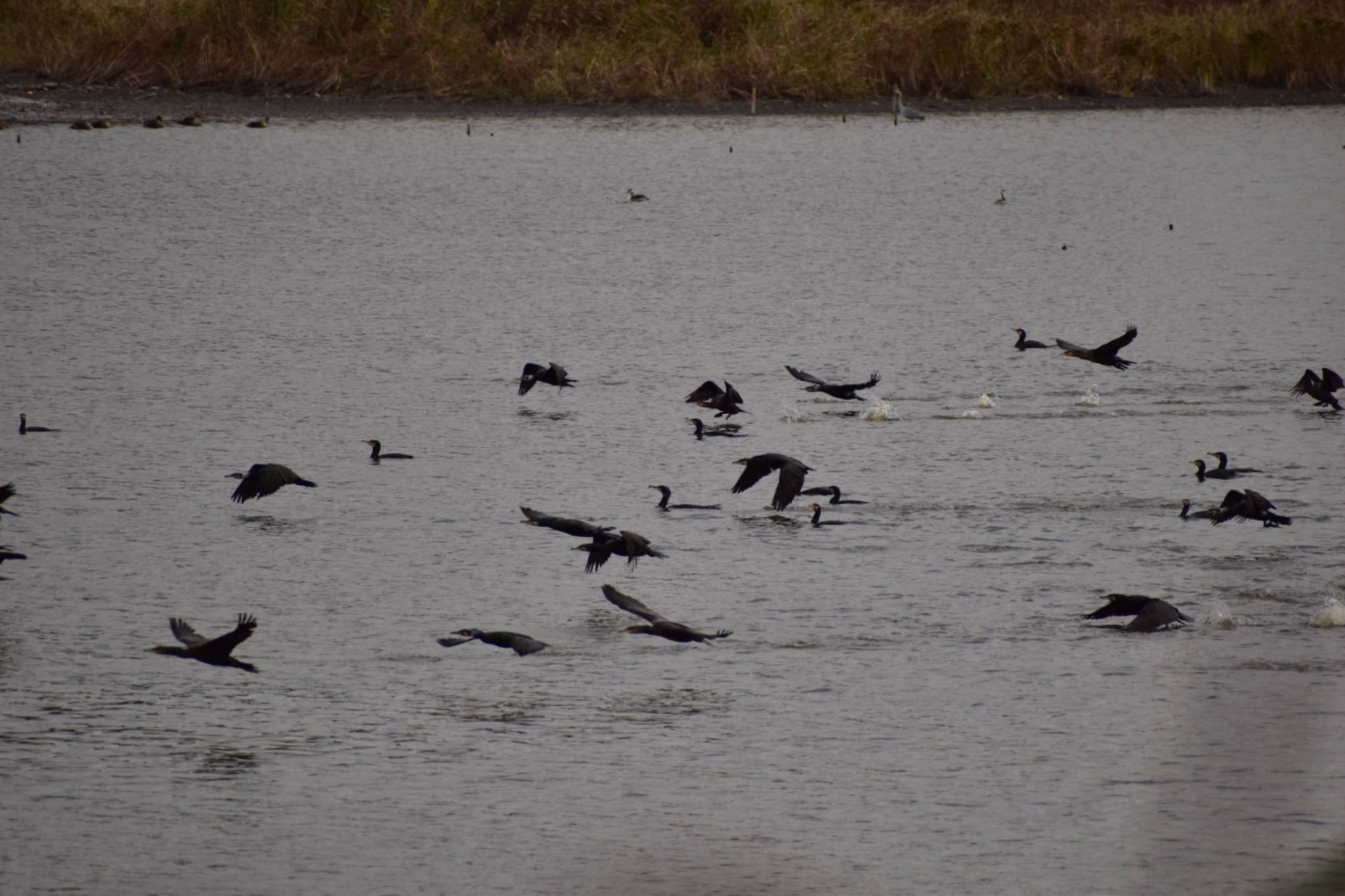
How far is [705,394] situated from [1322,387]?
3.91m

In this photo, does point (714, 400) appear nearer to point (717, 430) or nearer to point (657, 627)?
point (717, 430)

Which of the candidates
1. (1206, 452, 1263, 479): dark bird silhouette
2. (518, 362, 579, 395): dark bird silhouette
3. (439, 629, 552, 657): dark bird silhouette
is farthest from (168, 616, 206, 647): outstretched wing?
(1206, 452, 1263, 479): dark bird silhouette

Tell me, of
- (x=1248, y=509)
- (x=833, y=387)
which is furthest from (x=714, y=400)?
(x=1248, y=509)

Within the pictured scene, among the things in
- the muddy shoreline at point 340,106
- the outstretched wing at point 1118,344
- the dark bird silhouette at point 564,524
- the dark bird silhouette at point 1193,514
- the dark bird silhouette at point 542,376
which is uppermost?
the muddy shoreline at point 340,106

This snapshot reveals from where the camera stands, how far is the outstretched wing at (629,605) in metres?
7.80

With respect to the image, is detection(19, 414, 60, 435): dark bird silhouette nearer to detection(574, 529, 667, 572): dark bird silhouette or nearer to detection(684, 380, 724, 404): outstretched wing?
detection(684, 380, 724, 404): outstretched wing

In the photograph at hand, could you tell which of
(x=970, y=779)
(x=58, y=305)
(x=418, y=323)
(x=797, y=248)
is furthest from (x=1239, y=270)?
(x=970, y=779)

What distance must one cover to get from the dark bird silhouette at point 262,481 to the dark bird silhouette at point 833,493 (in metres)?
2.62

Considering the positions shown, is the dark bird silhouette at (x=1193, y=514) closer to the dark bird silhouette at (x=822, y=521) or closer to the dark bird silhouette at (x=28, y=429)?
the dark bird silhouette at (x=822, y=521)

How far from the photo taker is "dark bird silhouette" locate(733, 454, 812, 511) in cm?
981

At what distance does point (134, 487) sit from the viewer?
421 inches

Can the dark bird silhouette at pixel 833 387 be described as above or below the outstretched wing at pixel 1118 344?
below

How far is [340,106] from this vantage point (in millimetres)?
33969

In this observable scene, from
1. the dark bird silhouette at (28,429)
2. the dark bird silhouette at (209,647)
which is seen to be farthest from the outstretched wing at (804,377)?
the dark bird silhouette at (209,647)
